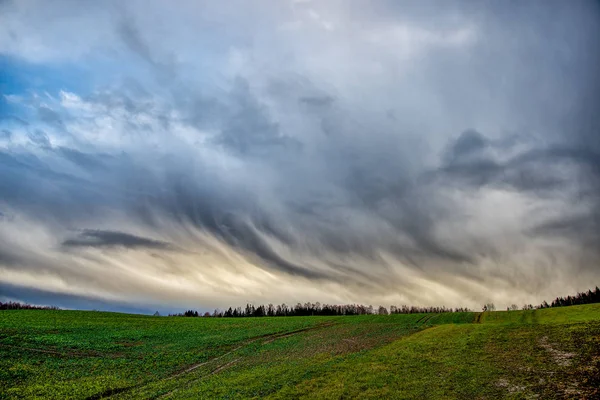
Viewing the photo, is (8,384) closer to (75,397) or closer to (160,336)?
(75,397)

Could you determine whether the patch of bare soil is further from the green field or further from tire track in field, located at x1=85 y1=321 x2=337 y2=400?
tire track in field, located at x1=85 y1=321 x2=337 y2=400

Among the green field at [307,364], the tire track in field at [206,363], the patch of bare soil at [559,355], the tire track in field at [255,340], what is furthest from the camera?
the tire track in field at [255,340]

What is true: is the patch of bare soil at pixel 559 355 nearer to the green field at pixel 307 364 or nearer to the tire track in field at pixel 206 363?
the green field at pixel 307 364

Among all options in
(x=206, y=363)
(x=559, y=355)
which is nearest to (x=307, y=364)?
(x=206, y=363)

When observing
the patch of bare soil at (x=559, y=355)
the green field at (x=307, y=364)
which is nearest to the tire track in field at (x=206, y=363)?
the green field at (x=307, y=364)

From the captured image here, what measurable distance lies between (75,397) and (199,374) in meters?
11.6

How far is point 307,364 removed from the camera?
39.1 m

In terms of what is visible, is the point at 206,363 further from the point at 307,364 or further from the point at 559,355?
the point at 559,355

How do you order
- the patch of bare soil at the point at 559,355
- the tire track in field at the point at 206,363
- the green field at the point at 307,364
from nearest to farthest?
the green field at the point at 307,364, the patch of bare soil at the point at 559,355, the tire track in field at the point at 206,363

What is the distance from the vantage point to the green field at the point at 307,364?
27.9 m

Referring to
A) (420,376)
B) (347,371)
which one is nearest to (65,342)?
(347,371)

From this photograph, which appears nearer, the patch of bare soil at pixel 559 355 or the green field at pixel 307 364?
the green field at pixel 307 364

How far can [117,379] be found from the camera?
121 feet

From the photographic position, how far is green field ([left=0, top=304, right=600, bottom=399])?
27.9 meters
